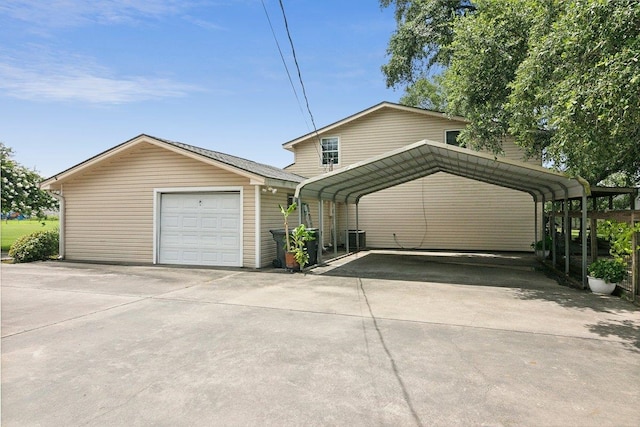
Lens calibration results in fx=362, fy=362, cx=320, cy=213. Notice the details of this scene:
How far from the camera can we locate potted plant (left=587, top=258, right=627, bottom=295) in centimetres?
695

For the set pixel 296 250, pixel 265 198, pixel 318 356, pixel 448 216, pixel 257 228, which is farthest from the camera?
pixel 448 216

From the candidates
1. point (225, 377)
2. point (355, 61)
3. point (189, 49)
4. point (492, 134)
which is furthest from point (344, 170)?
point (355, 61)

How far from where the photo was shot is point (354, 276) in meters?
9.03

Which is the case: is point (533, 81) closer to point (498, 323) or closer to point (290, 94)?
point (498, 323)

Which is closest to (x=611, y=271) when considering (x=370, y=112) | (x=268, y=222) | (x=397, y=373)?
(x=397, y=373)

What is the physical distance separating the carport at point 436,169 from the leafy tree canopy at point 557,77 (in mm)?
599

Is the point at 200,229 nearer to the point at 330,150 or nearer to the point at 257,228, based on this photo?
the point at 257,228

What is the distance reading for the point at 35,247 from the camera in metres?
11.8

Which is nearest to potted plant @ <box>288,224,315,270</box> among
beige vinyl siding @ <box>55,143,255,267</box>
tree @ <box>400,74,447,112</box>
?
beige vinyl siding @ <box>55,143,255,267</box>

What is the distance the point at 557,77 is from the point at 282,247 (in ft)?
23.9

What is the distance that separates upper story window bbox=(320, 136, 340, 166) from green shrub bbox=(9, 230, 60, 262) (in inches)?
418

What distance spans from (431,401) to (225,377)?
6.01 ft

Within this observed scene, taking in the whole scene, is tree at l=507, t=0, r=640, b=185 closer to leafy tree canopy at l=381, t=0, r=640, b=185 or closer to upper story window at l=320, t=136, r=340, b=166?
leafy tree canopy at l=381, t=0, r=640, b=185

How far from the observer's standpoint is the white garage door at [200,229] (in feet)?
34.7
